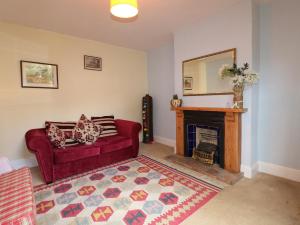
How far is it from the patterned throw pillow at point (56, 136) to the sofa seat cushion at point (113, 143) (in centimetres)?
58

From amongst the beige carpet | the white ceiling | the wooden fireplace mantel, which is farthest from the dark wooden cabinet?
the beige carpet

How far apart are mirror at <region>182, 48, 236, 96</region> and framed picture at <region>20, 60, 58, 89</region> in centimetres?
250

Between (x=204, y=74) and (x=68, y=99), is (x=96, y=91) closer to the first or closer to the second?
(x=68, y=99)

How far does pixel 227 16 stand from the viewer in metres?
2.67

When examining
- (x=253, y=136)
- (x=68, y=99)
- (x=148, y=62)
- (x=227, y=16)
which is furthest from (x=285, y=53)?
(x=68, y=99)

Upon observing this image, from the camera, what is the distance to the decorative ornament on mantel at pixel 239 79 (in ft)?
7.83

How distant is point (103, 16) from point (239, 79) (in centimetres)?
227

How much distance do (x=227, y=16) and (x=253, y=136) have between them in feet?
6.10

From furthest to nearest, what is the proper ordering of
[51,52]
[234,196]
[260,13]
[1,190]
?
[51,52] < [260,13] < [234,196] < [1,190]

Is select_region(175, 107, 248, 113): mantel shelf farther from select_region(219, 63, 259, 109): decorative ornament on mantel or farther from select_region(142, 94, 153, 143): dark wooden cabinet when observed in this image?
select_region(142, 94, 153, 143): dark wooden cabinet

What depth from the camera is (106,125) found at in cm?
360

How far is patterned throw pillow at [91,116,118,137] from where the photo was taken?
3.53 m

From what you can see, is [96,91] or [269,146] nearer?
[269,146]

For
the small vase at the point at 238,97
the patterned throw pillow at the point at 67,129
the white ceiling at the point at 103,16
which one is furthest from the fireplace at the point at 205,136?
the patterned throw pillow at the point at 67,129
